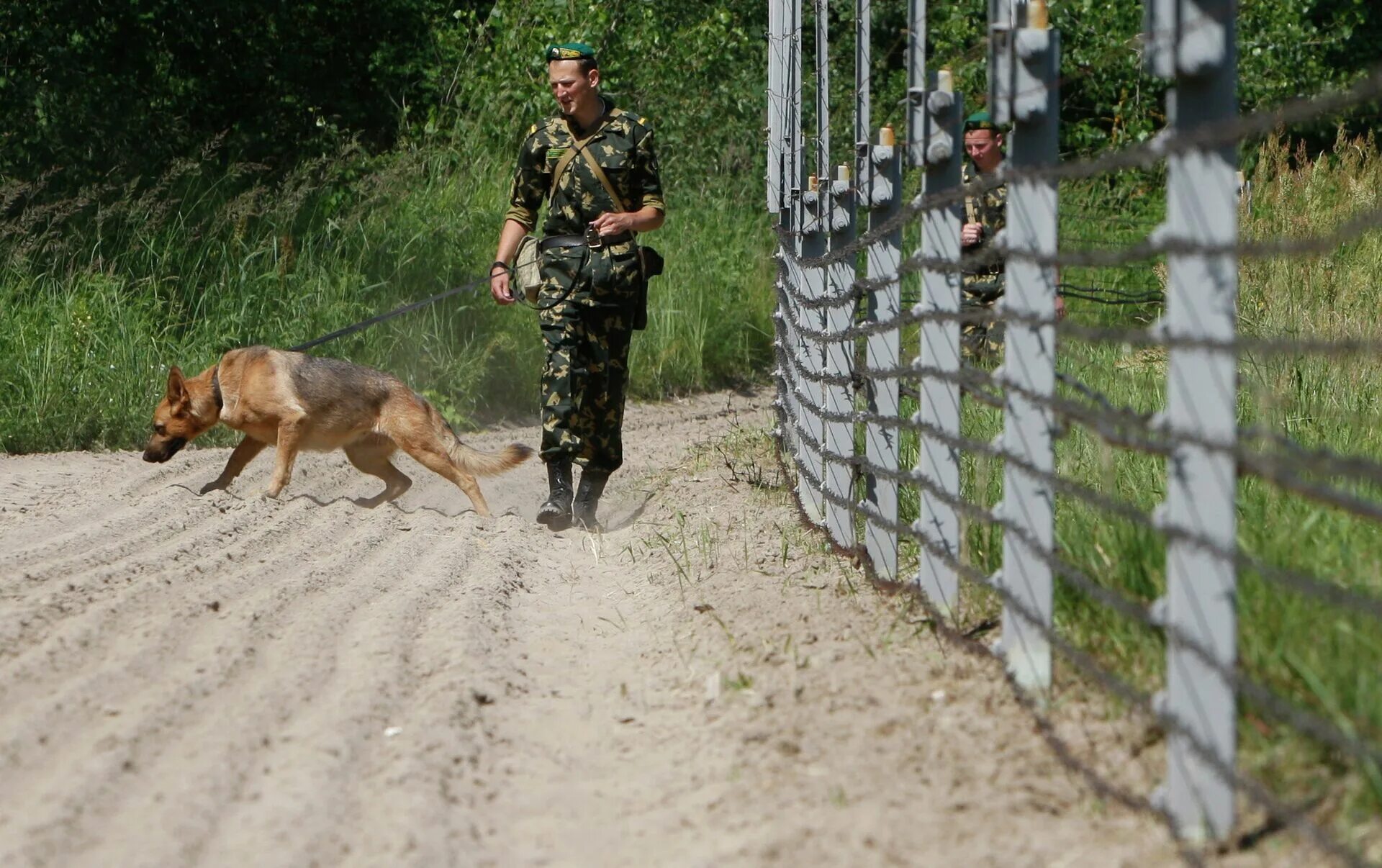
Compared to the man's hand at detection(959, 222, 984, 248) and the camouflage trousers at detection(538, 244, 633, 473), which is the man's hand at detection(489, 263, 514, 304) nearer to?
the camouflage trousers at detection(538, 244, 633, 473)

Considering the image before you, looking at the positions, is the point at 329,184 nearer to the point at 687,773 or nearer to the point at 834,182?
the point at 834,182

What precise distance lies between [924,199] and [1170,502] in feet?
6.20

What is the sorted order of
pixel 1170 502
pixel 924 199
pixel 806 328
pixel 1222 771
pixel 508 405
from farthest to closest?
1. pixel 508 405
2. pixel 806 328
3. pixel 924 199
4. pixel 1170 502
5. pixel 1222 771

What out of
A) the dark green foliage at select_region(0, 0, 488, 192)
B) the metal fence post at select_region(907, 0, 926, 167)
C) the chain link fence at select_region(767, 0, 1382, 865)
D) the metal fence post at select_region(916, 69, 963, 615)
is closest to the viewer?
the chain link fence at select_region(767, 0, 1382, 865)

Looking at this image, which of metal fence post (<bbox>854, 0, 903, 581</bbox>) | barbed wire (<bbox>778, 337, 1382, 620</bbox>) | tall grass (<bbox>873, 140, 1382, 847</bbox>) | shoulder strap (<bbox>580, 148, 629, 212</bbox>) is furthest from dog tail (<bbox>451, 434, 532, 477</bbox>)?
barbed wire (<bbox>778, 337, 1382, 620</bbox>)

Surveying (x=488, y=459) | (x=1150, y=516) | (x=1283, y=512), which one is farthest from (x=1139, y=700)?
(x=488, y=459)

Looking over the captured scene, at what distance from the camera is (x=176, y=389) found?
862 centimetres

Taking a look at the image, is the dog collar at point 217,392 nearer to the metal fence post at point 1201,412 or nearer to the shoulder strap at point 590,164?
the shoulder strap at point 590,164

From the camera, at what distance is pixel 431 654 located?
484 centimetres

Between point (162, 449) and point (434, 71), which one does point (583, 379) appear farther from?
point (434, 71)

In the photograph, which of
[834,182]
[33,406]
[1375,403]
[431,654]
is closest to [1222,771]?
[431,654]

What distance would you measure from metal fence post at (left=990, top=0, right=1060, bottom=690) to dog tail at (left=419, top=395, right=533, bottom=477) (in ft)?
16.7

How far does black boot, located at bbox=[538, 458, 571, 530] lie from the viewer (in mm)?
7781

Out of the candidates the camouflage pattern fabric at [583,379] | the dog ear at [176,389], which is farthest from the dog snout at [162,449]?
the camouflage pattern fabric at [583,379]
